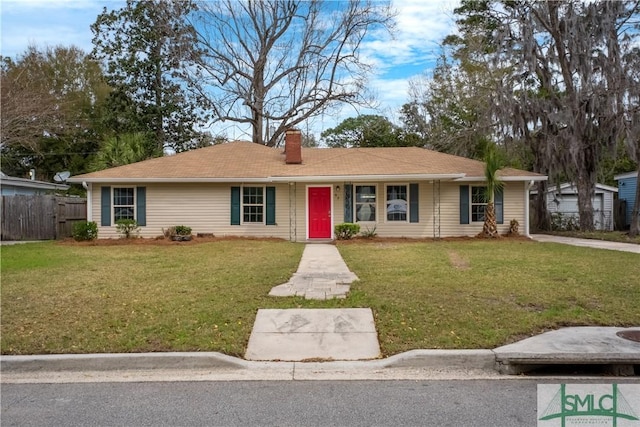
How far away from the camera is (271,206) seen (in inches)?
698

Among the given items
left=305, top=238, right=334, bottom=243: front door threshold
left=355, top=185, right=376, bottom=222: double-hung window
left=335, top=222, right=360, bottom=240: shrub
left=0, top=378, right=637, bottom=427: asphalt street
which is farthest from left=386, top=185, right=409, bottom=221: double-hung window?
left=0, top=378, right=637, bottom=427: asphalt street

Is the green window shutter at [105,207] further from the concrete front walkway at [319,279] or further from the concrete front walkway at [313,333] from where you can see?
the concrete front walkway at [313,333]

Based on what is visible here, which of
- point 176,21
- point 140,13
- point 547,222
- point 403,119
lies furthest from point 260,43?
point 547,222

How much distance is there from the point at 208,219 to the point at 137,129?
14.3m

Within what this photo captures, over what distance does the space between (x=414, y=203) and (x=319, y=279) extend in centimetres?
928

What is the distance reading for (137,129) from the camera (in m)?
29.4

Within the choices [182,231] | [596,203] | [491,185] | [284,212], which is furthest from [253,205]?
[596,203]

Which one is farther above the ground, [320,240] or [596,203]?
[596,203]

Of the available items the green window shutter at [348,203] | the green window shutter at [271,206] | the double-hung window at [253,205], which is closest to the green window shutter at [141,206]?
the double-hung window at [253,205]

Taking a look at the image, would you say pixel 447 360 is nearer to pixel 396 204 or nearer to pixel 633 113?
pixel 396 204

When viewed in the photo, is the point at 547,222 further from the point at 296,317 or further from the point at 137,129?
the point at 137,129

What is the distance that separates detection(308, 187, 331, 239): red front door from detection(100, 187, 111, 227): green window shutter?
23.4 ft

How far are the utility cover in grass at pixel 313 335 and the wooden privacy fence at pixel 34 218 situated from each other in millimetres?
15720

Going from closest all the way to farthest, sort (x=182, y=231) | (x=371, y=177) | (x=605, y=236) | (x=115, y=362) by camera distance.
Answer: (x=115, y=362), (x=371, y=177), (x=182, y=231), (x=605, y=236)
